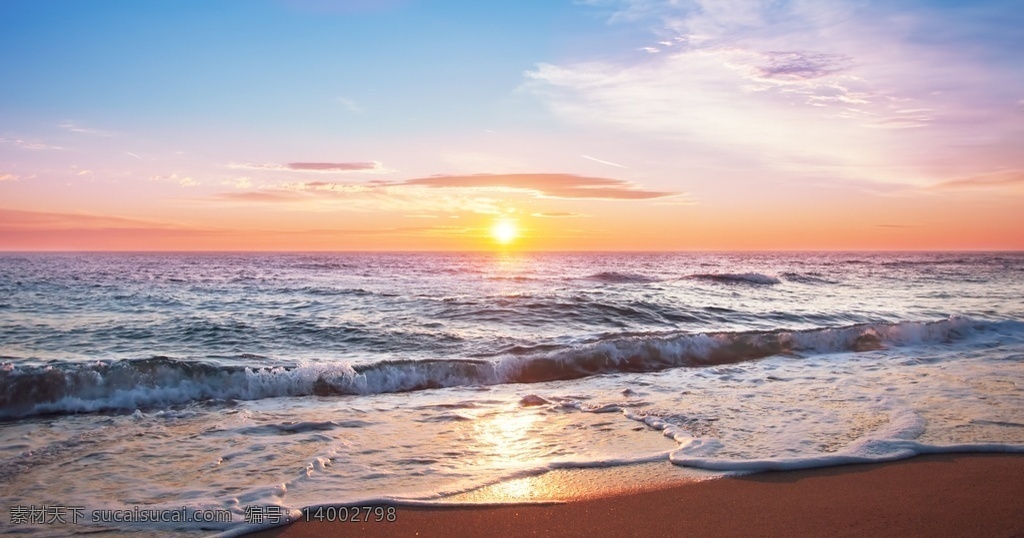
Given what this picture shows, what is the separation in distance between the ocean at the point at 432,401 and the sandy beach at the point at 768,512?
39cm

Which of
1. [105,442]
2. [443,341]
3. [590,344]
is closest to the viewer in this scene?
[105,442]

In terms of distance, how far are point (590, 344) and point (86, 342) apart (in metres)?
11.6

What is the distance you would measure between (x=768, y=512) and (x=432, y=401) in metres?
5.61

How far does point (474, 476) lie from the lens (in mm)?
5430

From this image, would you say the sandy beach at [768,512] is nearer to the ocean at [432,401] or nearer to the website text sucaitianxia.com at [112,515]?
the ocean at [432,401]

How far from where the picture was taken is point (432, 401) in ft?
30.1

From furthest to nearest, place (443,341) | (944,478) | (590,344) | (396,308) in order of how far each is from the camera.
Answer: (396,308), (443,341), (590,344), (944,478)

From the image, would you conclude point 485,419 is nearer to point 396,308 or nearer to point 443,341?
point 443,341

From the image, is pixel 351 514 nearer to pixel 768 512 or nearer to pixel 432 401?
pixel 768 512

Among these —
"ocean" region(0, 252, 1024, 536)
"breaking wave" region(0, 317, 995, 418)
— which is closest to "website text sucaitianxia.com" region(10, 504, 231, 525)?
"ocean" region(0, 252, 1024, 536)

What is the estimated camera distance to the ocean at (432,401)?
5445 millimetres

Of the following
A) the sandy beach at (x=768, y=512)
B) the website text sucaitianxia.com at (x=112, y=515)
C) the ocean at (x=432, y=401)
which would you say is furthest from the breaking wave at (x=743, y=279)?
the website text sucaitianxia.com at (x=112, y=515)

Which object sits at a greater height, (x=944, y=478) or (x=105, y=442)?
(x=944, y=478)

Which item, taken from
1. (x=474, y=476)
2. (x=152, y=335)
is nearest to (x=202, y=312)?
(x=152, y=335)
